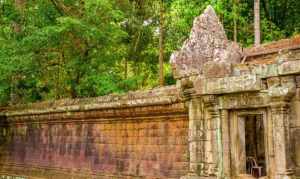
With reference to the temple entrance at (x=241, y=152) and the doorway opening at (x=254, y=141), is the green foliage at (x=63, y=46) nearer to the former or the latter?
the doorway opening at (x=254, y=141)

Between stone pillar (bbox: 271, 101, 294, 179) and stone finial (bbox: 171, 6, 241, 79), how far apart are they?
5.09 ft

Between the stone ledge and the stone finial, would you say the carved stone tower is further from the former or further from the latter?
the stone ledge

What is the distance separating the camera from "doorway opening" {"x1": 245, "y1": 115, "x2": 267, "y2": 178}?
732 centimetres

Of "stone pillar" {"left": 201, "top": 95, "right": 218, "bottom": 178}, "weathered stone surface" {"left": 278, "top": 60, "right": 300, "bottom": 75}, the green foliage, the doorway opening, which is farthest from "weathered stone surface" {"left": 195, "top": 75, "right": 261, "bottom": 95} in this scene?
the green foliage

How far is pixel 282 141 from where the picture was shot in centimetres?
597

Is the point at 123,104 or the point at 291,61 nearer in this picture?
the point at 291,61

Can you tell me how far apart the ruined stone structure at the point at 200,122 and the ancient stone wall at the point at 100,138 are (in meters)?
0.02

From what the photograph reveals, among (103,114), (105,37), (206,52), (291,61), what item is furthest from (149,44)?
(291,61)

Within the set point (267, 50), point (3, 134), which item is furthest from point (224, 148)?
point (3, 134)

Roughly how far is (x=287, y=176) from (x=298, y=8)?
1503 cm

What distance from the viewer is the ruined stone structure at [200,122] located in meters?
6.08

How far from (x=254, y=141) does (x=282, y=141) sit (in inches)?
75.6

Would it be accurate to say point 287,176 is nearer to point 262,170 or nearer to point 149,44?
point 262,170

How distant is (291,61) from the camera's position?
5.94 meters
